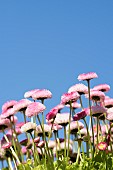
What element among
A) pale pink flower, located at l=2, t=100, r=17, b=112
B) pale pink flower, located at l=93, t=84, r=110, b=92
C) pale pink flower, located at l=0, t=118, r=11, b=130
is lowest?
pale pink flower, located at l=0, t=118, r=11, b=130

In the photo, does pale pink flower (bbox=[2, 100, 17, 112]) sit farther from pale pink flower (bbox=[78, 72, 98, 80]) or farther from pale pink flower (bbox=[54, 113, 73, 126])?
pale pink flower (bbox=[78, 72, 98, 80])

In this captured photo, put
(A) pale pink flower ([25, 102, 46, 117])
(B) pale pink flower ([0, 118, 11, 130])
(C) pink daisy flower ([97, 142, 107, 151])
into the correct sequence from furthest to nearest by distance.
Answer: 1. (B) pale pink flower ([0, 118, 11, 130])
2. (C) pink daisy flower ([97, 142, 107, 151])
3. (A) pale pink flower ([25, 102, 46, 117])

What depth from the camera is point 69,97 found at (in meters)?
3.42

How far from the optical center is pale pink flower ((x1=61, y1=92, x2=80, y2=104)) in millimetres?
3410

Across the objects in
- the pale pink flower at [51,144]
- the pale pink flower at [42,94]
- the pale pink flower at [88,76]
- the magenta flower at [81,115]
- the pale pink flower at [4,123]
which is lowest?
the pale pink flower at [51,144]

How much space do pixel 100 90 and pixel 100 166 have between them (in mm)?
779

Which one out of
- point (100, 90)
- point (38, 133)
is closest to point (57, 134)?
point (38, 133)

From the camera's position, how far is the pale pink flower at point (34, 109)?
3330 mm

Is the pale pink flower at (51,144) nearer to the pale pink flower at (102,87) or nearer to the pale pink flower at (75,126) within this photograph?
the pale pink flower at (75,126)

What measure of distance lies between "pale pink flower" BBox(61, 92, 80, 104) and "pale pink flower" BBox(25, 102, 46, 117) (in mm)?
183

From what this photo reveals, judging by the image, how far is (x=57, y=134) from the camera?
404 cm

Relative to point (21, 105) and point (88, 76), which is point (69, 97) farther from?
point (21, 105)

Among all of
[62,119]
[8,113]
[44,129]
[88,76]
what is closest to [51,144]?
[44,129]

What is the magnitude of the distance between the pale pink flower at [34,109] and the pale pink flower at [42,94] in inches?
4.5
